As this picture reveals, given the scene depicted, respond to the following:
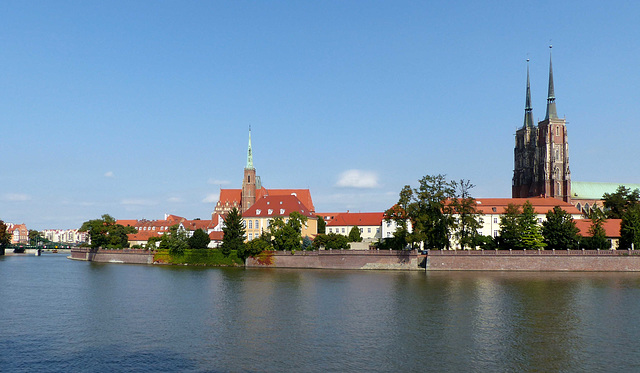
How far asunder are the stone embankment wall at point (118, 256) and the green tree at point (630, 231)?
264ft

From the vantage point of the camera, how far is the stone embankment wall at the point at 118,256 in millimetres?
102000

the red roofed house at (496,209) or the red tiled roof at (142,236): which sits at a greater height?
the red roofed house at (496,209)

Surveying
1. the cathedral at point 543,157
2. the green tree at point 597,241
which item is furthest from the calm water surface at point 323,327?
the cathedral at point 543,157

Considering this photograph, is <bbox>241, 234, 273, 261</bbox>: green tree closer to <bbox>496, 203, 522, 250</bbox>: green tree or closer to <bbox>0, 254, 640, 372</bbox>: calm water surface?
<bbox>0, 254, 640, 372</bbox>: calm water surface

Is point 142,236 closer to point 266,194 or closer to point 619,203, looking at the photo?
point 266,194

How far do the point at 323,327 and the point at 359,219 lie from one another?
80.2 m

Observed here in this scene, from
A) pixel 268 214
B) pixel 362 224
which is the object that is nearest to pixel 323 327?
pixel 268 214

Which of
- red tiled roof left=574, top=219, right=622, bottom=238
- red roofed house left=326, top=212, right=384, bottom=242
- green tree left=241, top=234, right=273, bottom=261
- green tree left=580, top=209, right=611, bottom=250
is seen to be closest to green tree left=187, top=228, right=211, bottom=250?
green tree left=241, top=234, right=273, bottom=261

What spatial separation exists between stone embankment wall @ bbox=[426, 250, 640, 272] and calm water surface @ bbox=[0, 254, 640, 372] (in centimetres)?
1519

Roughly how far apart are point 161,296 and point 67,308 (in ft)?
28.2

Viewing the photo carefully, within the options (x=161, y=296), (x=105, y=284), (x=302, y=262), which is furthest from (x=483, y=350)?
(x=302, y=262)

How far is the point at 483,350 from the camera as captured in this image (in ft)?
94.7

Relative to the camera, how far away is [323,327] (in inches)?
1367

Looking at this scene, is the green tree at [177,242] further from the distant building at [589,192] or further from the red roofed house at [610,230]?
the distant building at [589,192]
